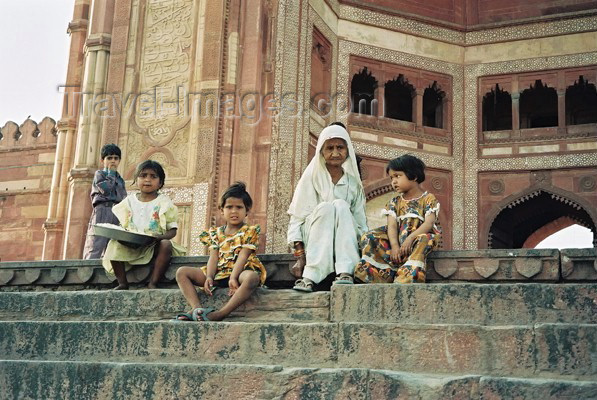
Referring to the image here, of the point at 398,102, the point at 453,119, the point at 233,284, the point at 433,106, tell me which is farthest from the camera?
the point at 398,102

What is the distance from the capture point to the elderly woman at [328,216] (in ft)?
14.2

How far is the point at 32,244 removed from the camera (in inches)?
524

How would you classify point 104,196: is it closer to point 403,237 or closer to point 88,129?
point 403,237

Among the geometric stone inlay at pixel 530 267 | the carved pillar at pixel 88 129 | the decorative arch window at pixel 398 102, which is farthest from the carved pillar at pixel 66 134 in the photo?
the geometric stone inlay at pixel 530 267

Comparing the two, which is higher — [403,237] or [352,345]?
[403,237]

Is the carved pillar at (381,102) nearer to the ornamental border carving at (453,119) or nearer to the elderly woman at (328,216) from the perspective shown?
the ornamental border carving at (453,119)

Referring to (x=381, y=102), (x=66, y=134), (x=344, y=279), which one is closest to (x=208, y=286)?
(x=344, y=279)

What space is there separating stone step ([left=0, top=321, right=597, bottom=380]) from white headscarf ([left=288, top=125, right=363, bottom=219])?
1.19 metres

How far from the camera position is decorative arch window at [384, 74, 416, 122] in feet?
48.9

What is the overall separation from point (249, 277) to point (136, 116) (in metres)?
8.19

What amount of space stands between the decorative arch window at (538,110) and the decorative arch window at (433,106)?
1.51m

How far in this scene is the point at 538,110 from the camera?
49.4ft

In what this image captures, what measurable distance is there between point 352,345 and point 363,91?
37.7 ft

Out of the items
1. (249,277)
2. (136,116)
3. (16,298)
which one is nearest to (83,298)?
(16,298)
